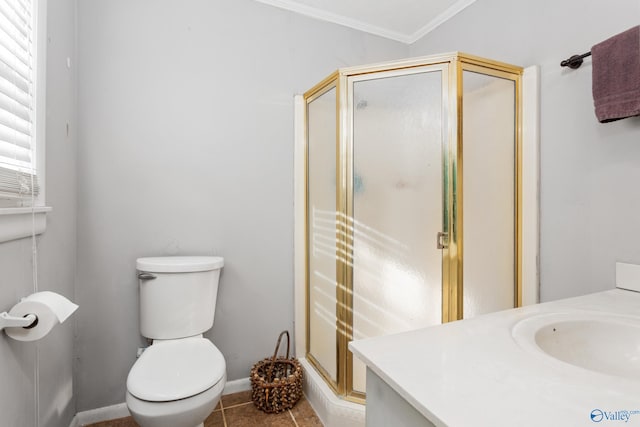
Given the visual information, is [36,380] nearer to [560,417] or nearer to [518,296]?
[560,417]

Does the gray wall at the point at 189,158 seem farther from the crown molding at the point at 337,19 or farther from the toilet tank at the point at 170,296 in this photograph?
the toilet tank at the point at 170,296

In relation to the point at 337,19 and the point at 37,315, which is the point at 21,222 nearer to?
the point at 37,315

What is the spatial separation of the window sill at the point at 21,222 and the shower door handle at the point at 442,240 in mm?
1518

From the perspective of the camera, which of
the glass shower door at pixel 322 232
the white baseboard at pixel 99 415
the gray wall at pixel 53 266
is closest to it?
the gray wall at pixel 53 266

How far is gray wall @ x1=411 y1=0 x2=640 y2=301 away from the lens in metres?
1.23

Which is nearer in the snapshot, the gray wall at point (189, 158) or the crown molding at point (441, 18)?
the gray wall at point (189, 158)

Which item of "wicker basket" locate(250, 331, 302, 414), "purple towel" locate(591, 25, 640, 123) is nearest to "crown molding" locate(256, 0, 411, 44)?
"purple towel" locate(591, 25, 640, 123)

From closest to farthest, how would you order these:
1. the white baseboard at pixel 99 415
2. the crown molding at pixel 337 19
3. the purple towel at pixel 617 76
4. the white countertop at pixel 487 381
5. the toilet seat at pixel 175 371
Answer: the white countertop at pixel 487 381
the purple towel at pixel 617 76
the toilet seat at pixel 175 371
the white baseboard at pixel 99 415
the crown molding at pixel 337 19

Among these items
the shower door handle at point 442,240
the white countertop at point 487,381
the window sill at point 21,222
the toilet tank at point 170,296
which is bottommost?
the toilet tank at point 170,296

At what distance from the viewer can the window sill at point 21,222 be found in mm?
883

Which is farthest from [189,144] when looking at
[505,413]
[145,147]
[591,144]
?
[591,144]

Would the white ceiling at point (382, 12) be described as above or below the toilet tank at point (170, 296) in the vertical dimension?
above

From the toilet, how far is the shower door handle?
1079mm

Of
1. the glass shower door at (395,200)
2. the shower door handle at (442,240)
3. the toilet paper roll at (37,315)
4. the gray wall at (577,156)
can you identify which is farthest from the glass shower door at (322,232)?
the toilet paper roll at (37,315)
